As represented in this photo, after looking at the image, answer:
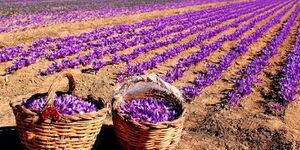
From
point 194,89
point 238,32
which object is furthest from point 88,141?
point 238,32

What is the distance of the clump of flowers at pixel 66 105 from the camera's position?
15.6 feet

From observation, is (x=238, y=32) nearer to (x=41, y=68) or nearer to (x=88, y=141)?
(x=41, y=68)

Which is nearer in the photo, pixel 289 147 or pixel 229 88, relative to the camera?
pixel 289 147

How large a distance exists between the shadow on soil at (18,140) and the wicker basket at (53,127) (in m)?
0.78

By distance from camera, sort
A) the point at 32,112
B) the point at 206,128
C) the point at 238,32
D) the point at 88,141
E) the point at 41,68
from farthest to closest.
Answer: the point at 238,32 → the point at 41,68 → the point at 206,128 → the point at 88,141 → the point at 32,112

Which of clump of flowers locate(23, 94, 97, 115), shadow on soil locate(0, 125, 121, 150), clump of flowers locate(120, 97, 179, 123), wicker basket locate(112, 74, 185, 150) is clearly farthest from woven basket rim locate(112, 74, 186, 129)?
shadow on soil locate(0, 125, 121, 150)

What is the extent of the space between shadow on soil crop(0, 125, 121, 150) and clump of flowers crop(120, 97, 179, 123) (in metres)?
0.59

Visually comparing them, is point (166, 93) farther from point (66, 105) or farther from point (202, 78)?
point (202, 78)

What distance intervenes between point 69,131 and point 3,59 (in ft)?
24.8

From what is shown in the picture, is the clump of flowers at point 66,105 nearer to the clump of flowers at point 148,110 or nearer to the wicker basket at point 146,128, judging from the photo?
the wicker basket at point 146,128

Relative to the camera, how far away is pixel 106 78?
950 centimetres

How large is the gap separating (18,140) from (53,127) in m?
1.40

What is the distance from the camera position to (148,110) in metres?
5.20

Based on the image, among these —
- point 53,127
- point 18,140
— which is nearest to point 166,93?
point 53,127
